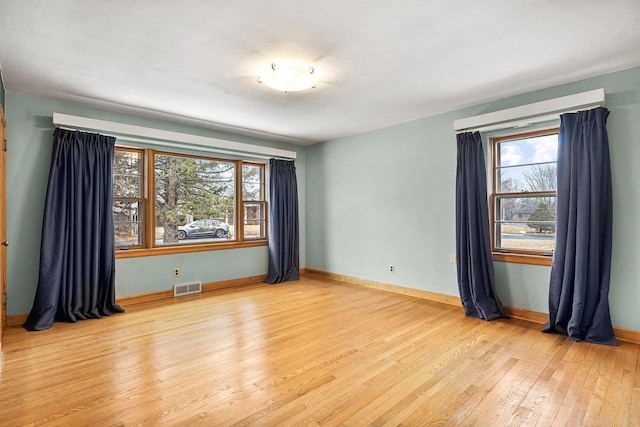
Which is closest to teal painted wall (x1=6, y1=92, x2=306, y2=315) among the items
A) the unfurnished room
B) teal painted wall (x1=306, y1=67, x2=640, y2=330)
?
the unfurnished room

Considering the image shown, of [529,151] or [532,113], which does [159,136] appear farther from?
[529,151]

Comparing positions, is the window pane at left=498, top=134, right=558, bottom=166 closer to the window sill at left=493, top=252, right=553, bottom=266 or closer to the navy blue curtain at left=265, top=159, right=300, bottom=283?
the window sill at left=493, top=252, right=553, bottom=266

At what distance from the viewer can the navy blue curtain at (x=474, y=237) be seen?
12.3 feet

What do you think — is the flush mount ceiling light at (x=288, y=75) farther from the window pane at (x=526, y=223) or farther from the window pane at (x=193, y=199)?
the window pane at (x=526, y=223)

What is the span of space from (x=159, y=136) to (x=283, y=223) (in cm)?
240

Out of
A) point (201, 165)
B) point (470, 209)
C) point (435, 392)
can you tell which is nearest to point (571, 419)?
point (435, 392)

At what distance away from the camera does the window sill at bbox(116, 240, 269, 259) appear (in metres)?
4.33

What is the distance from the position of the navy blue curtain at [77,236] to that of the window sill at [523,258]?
4520mm

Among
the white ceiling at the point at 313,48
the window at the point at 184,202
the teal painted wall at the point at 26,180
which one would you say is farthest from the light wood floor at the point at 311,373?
the white ceiling at the point at 313,48

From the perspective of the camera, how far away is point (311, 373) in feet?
8.16

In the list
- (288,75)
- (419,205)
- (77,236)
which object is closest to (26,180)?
(77,236)

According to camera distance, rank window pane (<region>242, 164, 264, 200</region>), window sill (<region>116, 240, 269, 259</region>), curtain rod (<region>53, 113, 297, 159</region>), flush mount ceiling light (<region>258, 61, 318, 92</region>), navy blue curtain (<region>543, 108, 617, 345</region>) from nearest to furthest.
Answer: flush mount ceiling light (<region>258, 61, 318, 92</region>) → navy blue curtain (<region>543, 108, 617, 345</region>) → curtain rod (<region>53, 113, 297, 159</region>) → window sill (<region>116, 240, 269, 259</region>) → window pane (<region>242, 164, 264, 200</region>)

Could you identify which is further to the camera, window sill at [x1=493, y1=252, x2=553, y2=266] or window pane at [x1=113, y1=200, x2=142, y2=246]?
window pane at [x1=113, y1=200, x2=142, y2=246]

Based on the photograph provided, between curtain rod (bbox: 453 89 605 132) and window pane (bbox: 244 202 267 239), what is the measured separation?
3421 millimetres
